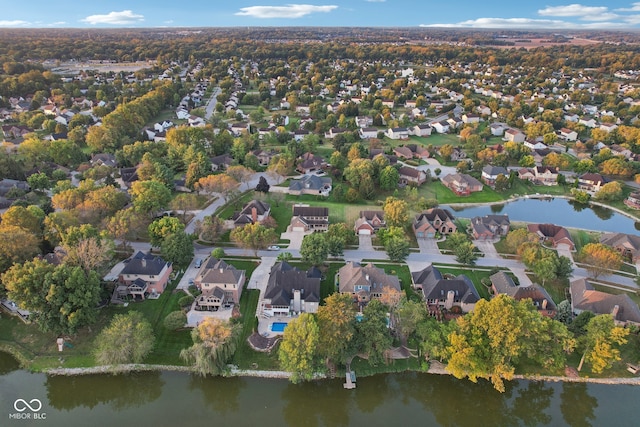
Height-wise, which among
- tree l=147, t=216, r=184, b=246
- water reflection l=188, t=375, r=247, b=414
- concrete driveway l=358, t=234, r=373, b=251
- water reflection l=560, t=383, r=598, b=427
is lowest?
water reflection l=560, t=383, r=598, b=427

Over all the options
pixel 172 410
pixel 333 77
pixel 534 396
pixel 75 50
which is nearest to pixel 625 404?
pixel 534 396

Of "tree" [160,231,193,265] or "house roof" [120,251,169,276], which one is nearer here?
"house roof" [120,251,169,276]

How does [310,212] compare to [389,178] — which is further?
[389,178]

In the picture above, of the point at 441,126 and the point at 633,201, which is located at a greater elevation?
the point at 441,126

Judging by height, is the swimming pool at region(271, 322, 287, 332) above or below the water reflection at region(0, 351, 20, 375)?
above

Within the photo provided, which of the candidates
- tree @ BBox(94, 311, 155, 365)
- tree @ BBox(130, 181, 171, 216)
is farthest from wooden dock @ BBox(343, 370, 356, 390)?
tree @ BBox(130, 181, 171, 216)

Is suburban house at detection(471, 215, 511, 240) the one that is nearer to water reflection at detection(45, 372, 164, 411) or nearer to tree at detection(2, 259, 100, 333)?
water reflection at detection(45, 372, 164, 411)

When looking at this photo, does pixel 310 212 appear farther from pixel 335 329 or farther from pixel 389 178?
pixel 335 329

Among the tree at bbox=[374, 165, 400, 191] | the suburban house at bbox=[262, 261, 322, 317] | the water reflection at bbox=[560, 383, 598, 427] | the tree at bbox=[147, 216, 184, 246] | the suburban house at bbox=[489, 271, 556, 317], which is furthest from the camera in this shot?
the tree at bbox=[374, 165, 400, 191]

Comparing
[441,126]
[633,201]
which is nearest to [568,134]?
[441,126]
